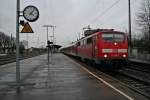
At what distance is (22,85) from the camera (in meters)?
14.6

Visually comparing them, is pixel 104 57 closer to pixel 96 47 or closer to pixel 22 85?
pixel 96 47

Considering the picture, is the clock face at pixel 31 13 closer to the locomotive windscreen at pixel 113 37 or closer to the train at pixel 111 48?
the train at pixel 111 48

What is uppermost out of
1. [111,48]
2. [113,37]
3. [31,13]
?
[31,13]

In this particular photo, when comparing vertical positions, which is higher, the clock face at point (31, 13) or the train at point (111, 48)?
the clock face at point (31, 13)

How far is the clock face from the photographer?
52.2 ft

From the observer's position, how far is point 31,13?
16.0m

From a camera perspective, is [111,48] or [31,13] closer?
[31,13]

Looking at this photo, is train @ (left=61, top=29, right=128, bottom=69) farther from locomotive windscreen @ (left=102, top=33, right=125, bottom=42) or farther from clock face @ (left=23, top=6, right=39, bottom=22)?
clock face @ (left=23, top=6, right=39, bottom=22)

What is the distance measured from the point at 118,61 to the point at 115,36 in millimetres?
2054

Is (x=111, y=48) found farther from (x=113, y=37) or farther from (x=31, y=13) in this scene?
(x=31, y=13)

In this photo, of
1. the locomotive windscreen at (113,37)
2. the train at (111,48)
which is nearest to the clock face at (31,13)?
the train at (111,48)

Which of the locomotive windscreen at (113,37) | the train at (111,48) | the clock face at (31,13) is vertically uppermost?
the clock face at (31,13)

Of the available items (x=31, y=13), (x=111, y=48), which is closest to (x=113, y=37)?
(x=111, y=48)

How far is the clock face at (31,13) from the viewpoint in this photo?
15922mm
